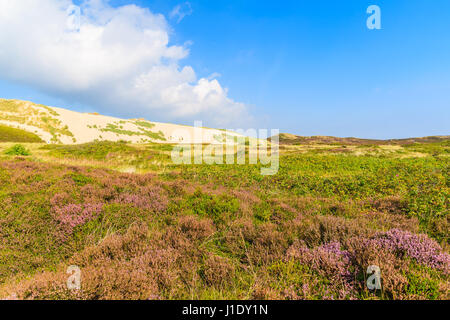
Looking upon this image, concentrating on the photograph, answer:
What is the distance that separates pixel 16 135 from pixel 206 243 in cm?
4383

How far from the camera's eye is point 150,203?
259 inches

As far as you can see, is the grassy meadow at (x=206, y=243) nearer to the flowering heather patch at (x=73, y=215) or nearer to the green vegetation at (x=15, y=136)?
the flowering heather patch at (x=73, y=215)

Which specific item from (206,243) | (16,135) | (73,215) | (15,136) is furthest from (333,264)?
(16,135)

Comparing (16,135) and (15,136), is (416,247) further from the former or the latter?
(16,135)

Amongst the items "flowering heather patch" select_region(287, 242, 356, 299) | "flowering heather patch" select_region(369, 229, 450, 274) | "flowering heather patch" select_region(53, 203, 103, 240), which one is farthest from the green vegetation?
"flowering heather patch" select_region(369, 229, 450, 274)

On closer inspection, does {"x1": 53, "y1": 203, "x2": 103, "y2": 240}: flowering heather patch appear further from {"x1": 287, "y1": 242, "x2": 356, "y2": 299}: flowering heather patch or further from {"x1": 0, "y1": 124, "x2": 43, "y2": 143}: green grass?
{"x1": 0, "y1": 124, "x2": 43, "y2": 143}: green grass

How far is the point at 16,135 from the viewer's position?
32125 mm

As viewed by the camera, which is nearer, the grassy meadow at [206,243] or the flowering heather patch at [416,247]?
the grassy meadow at [206,243]

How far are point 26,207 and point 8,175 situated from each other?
3920 millimetres

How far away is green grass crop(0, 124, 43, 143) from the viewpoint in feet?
99.7

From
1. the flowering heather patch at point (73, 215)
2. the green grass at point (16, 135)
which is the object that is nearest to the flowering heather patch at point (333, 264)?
the flowering heather patch at point (73, 215)

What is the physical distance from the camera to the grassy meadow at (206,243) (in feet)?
9.29
